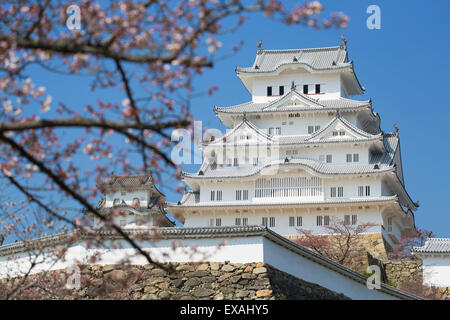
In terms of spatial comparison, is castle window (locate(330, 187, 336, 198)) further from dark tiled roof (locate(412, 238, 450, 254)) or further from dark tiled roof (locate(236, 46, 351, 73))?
dark tiled roof (locate(412, 238, 450, 254))

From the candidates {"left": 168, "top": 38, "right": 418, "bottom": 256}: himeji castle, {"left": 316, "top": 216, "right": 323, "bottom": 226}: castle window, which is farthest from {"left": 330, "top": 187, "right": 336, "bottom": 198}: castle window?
{"left": 316, "top": 216, "right": 323, "bottom": 226}: castle window

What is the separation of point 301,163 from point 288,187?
169 centimetres

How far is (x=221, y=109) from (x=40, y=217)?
32435mm

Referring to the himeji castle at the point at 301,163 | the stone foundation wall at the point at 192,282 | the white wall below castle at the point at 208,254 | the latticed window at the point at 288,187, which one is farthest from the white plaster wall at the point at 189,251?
the latticed window at the point at 288,187

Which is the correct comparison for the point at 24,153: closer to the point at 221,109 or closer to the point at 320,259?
the point at 320,259

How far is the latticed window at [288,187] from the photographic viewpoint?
43500 mm

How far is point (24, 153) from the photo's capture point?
8266 millimetres

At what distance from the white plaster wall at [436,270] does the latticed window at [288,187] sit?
9.75 m

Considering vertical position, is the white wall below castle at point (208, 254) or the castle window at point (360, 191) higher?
the castle window at point (360, 191)

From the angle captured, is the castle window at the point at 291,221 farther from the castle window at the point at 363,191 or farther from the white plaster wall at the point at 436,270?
the white plaster wall at the point at 436,270

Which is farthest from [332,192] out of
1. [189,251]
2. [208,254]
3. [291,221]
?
[208,254]

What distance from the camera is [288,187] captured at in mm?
43812

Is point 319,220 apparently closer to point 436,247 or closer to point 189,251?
point 436,247

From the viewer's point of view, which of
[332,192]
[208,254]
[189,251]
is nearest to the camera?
[208,254]
